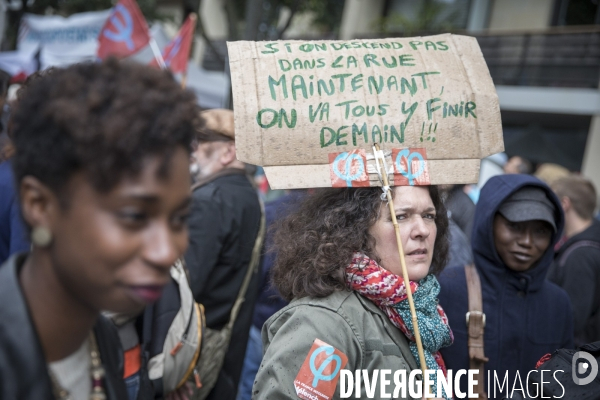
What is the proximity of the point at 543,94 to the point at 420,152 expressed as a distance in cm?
1200

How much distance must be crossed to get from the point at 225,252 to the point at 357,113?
151 cm

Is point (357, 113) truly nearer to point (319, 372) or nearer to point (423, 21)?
point (319, 372)

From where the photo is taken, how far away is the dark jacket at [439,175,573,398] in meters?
2.78

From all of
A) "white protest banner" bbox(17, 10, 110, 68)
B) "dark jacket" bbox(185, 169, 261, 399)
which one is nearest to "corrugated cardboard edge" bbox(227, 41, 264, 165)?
"dark jacket" bbox(185, 169, 261, 399)

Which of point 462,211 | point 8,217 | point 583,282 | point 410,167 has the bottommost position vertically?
point 583,282

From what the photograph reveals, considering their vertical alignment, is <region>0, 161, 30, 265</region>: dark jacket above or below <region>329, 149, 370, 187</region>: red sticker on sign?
below

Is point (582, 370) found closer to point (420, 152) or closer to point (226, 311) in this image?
point (420, 152)

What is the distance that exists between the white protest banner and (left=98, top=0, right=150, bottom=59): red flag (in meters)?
2.41

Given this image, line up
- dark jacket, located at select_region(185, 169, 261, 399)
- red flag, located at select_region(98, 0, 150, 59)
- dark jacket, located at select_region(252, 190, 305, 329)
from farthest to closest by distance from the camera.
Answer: red flag, located at select_region(98, 0, 150, 59), dark jacket, located at select_region(252, 190, 305, 329), dark jacket, located at select_region(185, 169, 261, 399)

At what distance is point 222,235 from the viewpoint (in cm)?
344

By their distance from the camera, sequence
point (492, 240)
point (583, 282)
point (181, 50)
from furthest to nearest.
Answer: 1. point (181, 50)
2. point (583, 282)
3. point (492, 240)

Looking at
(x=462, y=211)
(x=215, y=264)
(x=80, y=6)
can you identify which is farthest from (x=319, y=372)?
(x=80, y=6)

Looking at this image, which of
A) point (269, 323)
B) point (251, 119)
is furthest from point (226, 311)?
point (251, 119)

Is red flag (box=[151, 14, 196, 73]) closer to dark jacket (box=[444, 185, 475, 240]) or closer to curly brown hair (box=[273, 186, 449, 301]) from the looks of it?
dark jacket (box=[444, 185, 475, 240])
